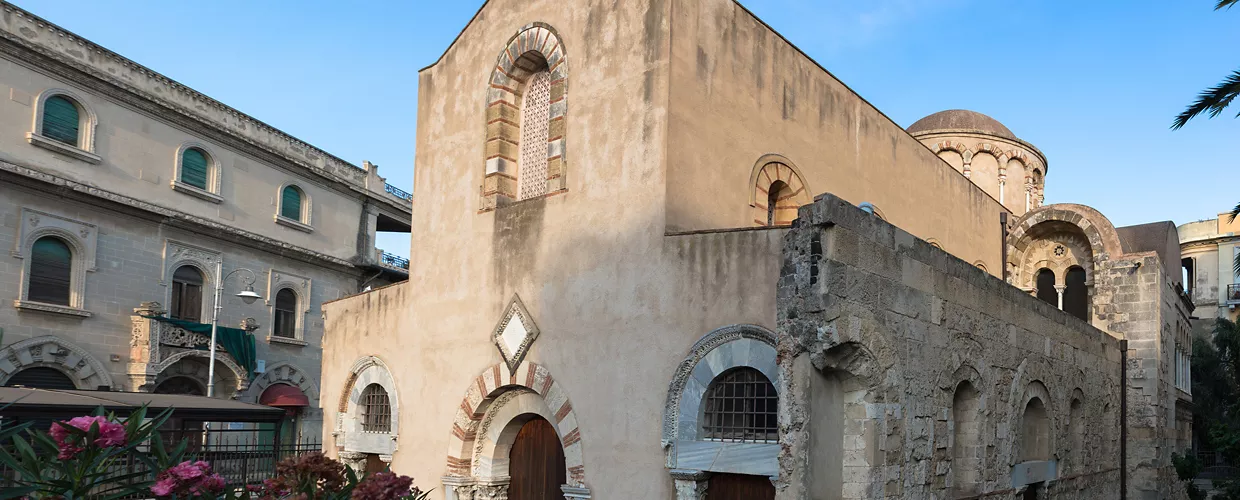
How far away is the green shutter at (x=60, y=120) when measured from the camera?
60.8 ft

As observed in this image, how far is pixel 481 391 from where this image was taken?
39.9 feet

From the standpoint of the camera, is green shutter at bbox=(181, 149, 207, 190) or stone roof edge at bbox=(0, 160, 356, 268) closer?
stone roof edge at bbox=(0, 160, 356, 268)

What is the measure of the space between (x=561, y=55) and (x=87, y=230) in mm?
11966

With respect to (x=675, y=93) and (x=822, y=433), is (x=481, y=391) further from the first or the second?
(x=822, y=433)

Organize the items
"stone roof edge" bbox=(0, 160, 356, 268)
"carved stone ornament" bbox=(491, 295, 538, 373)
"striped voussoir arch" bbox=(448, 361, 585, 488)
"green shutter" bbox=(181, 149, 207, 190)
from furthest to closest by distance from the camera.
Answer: "green shutter" bbox=(181, 149, 207, 190) → "stone roof edge" bbox=(0, 160, 356, 268) → "carved stone ornament" bbox=(491, 295, 538, 373) → "striped voussoir arch" bbox=(448, 361, 585, 488)

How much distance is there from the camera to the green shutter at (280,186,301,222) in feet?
79.8

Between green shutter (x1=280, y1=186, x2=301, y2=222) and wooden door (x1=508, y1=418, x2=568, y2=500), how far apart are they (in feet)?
46.7

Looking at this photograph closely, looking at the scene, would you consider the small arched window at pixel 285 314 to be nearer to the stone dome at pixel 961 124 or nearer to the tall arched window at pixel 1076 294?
the stone dome at pixel 961 124

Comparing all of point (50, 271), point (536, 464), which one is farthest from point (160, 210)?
point (536, 464)

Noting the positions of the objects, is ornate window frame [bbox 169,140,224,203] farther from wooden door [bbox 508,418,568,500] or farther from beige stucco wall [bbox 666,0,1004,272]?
beige stucco wall [bbox 666,0,1004,272]

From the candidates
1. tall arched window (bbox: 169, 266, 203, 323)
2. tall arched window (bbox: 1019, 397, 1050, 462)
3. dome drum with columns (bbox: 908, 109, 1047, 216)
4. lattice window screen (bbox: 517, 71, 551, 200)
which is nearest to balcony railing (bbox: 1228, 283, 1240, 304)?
dome drum with columns (bbox: 908, 109, 1047, 216)

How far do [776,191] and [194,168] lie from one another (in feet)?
47.6

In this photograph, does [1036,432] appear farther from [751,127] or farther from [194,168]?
[194,168]

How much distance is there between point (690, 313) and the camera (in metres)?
10.2
